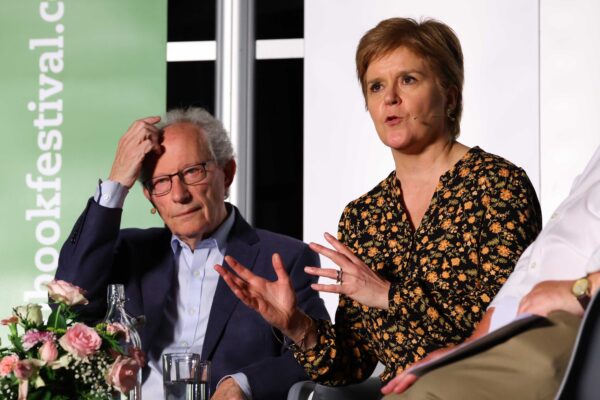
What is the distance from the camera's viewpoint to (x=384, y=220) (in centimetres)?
273

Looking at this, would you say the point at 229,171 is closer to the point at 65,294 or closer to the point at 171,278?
the point at 171,278

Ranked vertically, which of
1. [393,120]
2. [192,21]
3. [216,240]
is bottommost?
[216,240]

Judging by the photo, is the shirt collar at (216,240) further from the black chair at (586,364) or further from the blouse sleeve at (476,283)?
the black chair at (586,364)

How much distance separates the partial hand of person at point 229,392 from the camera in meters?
2.82

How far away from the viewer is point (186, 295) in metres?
3.24

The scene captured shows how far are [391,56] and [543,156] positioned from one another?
181cm

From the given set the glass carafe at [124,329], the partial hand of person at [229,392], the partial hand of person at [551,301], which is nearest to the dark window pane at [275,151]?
the partial hand of person at [229,392]

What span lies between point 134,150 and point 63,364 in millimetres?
1053

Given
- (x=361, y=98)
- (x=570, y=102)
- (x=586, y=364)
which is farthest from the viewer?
(x=361, y=98)

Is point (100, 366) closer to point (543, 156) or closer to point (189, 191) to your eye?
point (189, 191)

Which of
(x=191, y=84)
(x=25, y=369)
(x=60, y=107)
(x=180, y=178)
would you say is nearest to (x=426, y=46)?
(x=180, y=178)

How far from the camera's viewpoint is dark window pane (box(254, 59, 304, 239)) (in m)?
4.85

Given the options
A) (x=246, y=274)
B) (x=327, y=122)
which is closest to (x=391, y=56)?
(x=246, y=274)

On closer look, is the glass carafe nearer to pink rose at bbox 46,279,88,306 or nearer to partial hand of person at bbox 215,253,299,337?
pink rose at bbox 46,279,88,306
